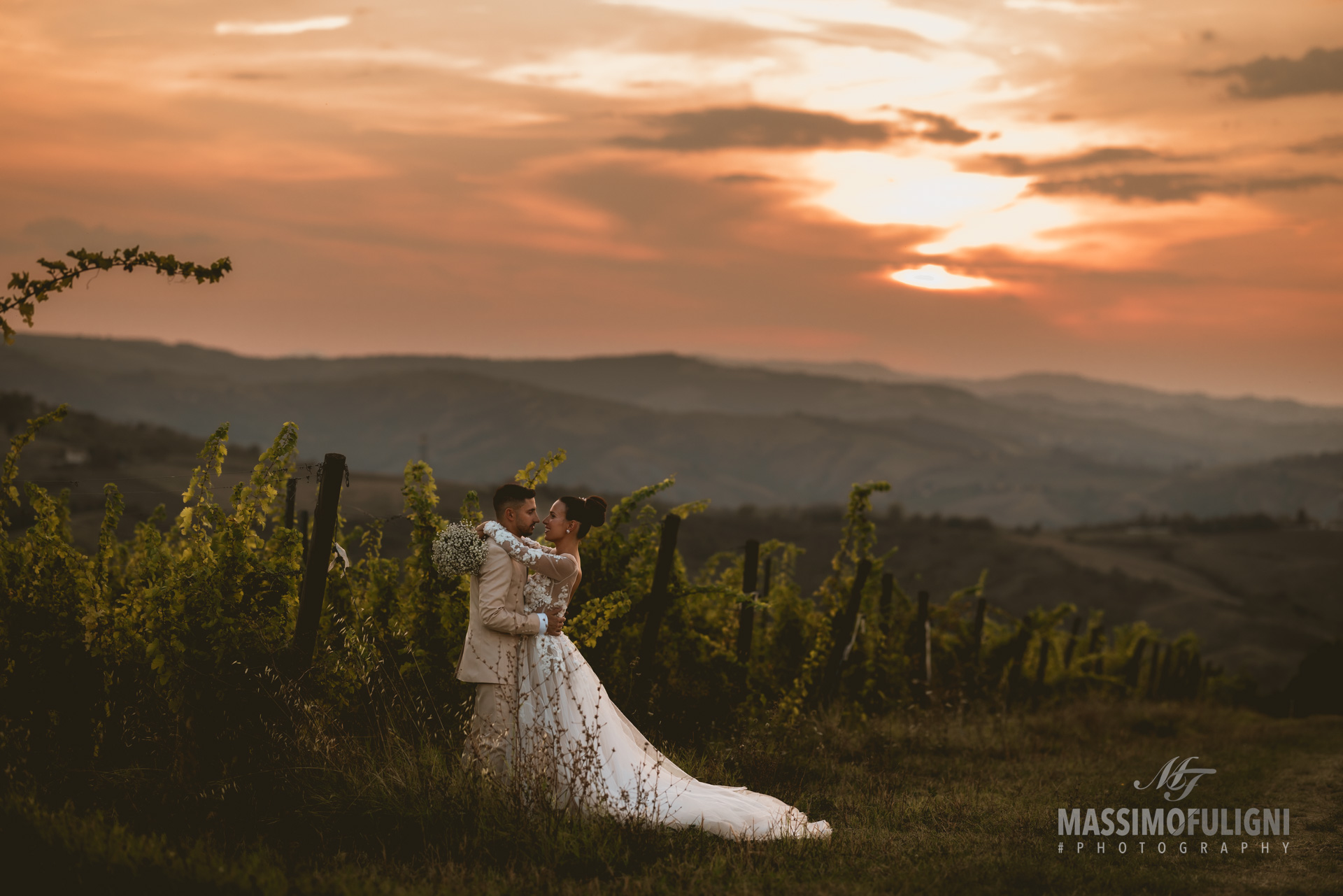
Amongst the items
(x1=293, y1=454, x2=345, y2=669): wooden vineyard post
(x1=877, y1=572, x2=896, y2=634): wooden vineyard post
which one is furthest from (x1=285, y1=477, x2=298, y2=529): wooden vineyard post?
(x1=877, y1=572, x2=896, y2=634): wooden vineyard post

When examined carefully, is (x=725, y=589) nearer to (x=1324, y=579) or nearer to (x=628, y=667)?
(x=628, y=667)

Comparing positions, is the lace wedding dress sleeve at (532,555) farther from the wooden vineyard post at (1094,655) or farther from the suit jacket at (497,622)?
the wooden vineyard post at (1094,655)

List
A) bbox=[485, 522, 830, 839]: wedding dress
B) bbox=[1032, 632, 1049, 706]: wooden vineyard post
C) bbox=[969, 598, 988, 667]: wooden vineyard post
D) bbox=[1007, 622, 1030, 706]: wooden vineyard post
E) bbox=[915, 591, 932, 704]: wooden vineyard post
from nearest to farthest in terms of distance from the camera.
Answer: bbox=[485, 522, 830, 839]: wedding dress, bbox=[915, 591, 932, 704]: wooden vineyard post, bbox=[969, 598, 988, 667]: wooden vineyard post, bbox=[1007, 622, 1030, 706]: wooden vineyard post, bbox=[1032, 632, 1049, 706]: wooden vineyard post

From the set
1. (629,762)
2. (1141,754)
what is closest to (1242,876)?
(629,762)

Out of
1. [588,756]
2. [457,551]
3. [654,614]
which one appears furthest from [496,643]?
[654,614]

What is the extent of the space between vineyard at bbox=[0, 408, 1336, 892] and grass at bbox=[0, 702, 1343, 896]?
22mm

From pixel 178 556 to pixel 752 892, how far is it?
4.52 meters

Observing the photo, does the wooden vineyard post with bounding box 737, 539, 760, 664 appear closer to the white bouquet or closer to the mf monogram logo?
the white bouquet

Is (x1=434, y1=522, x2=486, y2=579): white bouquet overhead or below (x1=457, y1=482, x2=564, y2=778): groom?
overhead

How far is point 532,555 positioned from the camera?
21.2ft

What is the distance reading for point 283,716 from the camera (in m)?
6.35

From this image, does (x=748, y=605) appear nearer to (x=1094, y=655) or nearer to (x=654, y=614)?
(x=654, y=614)

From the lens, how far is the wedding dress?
244 inches
